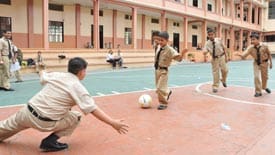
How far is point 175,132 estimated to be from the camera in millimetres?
5398

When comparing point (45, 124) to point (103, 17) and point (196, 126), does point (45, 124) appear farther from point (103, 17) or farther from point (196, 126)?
point (103, 17)

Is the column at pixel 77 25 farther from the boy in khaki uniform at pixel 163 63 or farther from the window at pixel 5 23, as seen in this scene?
the boy in khaki uniform at pixel 163 63

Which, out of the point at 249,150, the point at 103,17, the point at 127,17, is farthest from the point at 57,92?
the point at 127,17

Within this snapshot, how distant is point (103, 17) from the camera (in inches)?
1144

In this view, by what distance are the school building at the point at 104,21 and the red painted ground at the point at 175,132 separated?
47.5ft

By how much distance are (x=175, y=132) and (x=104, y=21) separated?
974 inches

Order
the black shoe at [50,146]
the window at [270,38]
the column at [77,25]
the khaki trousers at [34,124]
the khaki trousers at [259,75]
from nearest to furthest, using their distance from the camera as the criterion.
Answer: the khaki trousers at [34,124], the black shoe at [50,146], the khaki trousers at [259,75], the column at [77,25], the window at [270,38]

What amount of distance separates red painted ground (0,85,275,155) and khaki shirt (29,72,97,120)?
581 mm

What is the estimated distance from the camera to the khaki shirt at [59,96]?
13.1 feet

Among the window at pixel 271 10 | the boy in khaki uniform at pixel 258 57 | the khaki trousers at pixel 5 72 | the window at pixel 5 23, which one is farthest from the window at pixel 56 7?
the window at pixel 271 10

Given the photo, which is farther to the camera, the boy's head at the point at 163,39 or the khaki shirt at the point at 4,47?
the khaki shirt at the point at 4,47

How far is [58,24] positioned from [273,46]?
3885 centimetres

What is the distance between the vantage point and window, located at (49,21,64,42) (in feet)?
84.1

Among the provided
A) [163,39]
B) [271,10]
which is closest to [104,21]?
[163,39]
